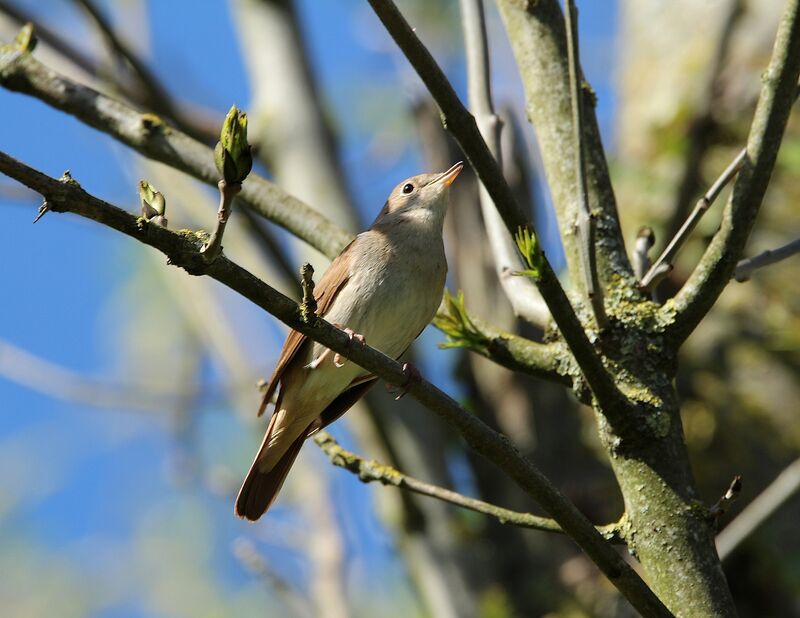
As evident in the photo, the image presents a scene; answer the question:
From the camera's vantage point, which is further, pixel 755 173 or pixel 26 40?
pixel 26 40

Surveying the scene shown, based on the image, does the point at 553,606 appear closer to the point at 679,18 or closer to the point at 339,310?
the point at 339,310

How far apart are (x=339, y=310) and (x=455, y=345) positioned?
3.75 feet

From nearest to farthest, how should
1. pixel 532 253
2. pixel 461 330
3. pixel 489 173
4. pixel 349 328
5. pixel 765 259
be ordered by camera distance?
pixel 532 253 → pixel 489 173 → pixel 765 259 → pixel 461 330 → pixel 349 328

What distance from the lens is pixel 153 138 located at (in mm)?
3525

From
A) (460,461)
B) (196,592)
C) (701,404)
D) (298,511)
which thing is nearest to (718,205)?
(701,404)

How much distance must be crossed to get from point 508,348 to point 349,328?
4.25 feet

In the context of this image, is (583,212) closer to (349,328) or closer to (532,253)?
(532,253)

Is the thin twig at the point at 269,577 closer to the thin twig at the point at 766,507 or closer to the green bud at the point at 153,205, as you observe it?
the thin twig at the point at 766,507

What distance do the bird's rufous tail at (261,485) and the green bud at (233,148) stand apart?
2297 mm

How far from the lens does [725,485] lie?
5.59 m

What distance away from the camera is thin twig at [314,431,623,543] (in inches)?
106

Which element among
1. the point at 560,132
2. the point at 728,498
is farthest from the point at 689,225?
the point at 728,498

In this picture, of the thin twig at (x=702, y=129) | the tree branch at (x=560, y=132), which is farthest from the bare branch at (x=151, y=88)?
the thin twig at (x=702, y=129)

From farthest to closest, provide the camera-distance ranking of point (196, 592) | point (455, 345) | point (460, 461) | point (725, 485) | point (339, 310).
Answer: point (196, 592)
point (460, 461)
point (725, 485)
point (339, 310)
point (455, 345)
